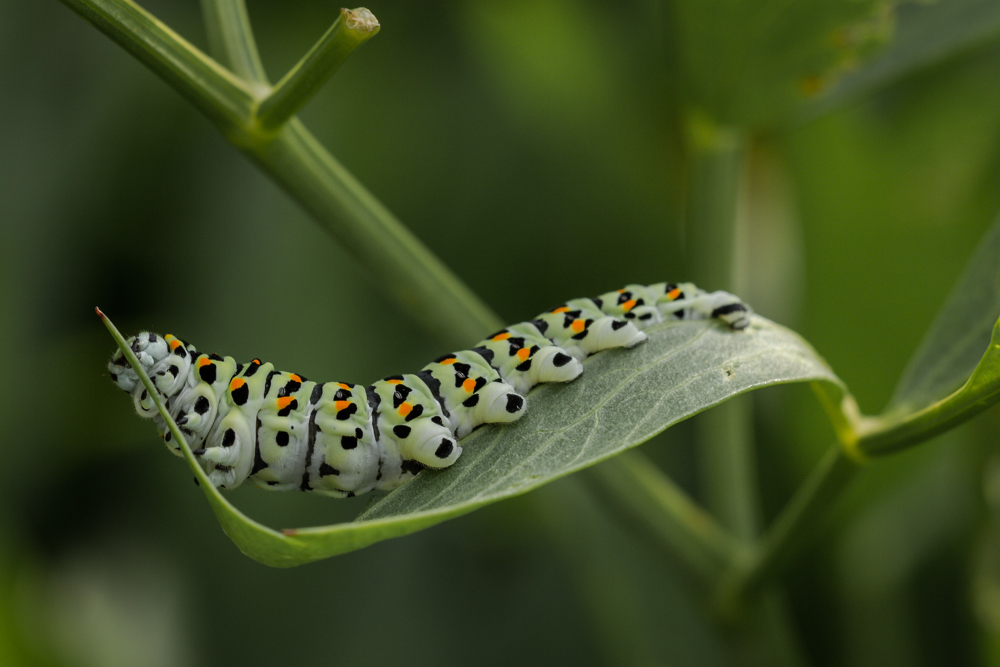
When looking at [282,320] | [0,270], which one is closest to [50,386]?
[0,270]

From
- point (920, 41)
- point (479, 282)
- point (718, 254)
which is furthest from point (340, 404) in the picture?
point (479, 282)

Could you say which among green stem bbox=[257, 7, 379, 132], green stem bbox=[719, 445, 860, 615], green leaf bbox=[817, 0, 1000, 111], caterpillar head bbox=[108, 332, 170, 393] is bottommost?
green stem bbox=[719, 445, 860, 615]

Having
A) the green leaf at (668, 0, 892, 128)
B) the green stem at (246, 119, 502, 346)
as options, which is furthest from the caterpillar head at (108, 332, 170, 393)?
the green leaf at (668, 0, 892, 128)

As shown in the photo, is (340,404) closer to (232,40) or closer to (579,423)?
(579,423)

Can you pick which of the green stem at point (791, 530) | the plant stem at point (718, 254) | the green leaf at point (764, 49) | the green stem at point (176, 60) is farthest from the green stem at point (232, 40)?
the green stem at point (791, 530)

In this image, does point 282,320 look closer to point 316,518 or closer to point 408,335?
point 408,335

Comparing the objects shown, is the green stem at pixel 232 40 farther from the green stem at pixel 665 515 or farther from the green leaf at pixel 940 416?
the green leaf at pixel 940 416

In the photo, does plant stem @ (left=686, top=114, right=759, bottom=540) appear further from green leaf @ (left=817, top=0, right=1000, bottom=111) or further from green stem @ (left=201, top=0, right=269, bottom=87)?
green stem @ (left=201, top=0, right=269, bottom=87)
